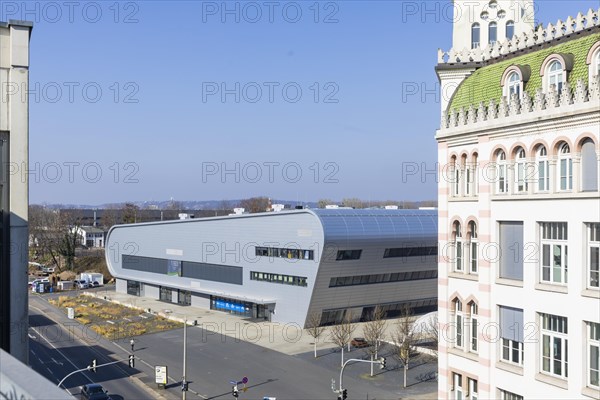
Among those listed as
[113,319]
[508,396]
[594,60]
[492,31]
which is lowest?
[113,319]

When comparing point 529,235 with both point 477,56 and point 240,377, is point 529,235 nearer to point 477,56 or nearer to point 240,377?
point 477,56

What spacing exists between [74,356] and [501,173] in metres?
46.0

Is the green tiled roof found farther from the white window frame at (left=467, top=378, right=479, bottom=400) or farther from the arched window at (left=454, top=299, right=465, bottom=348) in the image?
the white window frame at (left=467, top=378, right=479, bottom=400)

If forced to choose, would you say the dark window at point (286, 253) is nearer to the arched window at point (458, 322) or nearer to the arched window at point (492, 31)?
the arched window at point (458, 322)

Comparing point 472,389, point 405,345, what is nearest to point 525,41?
point 472,389

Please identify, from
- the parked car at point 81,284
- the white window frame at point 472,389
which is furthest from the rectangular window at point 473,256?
the parked car at point 81,284

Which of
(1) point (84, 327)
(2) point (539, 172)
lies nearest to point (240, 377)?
(1) point (84, 327)

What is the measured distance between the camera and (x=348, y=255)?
211 feet

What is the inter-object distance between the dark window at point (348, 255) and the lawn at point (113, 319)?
20558 mm

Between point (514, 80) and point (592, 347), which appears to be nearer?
point (592, 347)

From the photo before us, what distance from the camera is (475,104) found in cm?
2336

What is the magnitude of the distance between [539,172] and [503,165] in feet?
5.35

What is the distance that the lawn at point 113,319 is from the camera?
218 feet

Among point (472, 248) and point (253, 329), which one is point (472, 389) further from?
point (253, 329)
